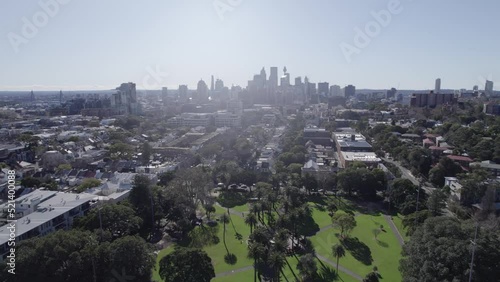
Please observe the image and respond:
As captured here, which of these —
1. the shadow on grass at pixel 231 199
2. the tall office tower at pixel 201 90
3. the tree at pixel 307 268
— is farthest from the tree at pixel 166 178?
the tall office tower at pixel 201 90

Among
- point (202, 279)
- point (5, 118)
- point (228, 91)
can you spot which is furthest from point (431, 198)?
point (228, 91)

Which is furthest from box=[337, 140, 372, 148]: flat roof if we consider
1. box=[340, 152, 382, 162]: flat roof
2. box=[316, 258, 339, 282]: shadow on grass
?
box=[316, 258, 339, 282]: shadow on grass

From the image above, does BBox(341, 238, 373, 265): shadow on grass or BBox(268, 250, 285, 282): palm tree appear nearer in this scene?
BBox(268, 250, 285, 282): palm tree

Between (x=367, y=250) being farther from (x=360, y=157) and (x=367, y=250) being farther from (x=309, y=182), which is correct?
(x=360, y=157)

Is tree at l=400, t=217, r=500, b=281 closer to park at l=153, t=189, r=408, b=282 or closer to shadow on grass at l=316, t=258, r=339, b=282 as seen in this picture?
park at l=153, t=189, r=408, b=282

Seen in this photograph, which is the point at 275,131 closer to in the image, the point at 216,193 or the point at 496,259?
the point at 216,193

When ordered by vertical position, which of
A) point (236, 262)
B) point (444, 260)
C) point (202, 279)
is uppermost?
point (444, 260)

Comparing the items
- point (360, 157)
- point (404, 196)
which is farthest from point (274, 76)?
point (404, 196)
